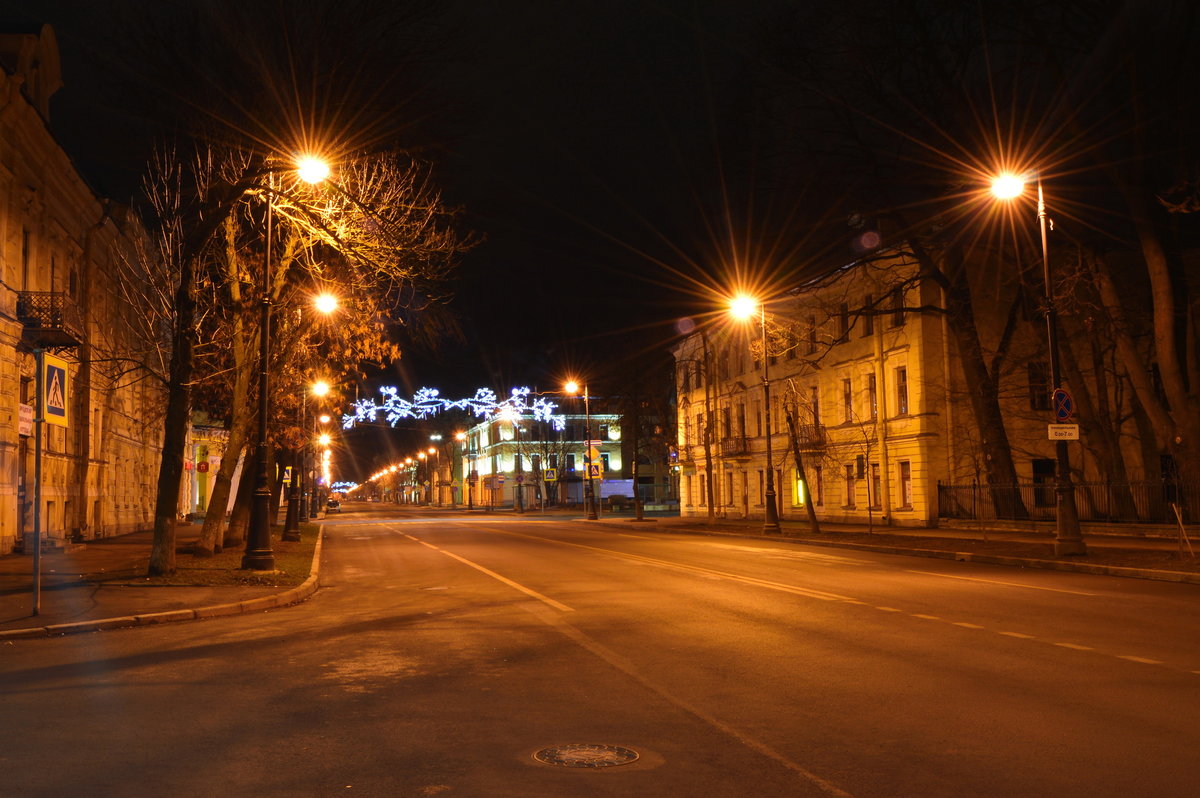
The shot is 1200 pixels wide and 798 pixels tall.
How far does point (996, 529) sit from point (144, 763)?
108 feet

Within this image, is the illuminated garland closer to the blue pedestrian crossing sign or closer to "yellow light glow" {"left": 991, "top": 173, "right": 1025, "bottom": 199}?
"yellow light glow" {"left": 991, "top": 173, "right": 1025, "bottom": 199}

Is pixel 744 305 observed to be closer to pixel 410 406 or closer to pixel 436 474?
pixel 410 406

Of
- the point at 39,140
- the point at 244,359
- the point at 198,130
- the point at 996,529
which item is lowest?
the point at 996,529

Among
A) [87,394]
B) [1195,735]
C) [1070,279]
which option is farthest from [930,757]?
[87,394]

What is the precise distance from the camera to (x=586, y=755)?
629cm

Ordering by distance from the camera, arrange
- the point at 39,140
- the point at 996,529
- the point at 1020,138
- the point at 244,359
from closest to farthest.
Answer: the point at 244,359 → the point at 39,140 → the point at 1020,138 → the point at 996,529

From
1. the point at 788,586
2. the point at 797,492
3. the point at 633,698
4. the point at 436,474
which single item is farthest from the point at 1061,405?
the point at 436,474

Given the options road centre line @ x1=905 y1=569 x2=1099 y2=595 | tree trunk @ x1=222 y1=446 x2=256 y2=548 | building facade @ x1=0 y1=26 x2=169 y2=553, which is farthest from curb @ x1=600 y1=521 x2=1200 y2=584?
building facade @ x1=0 y1=26 x2=169 y2=553

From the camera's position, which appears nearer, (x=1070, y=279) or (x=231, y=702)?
(x=231, y=702)

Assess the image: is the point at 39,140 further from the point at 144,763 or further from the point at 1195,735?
the point at 1195,735

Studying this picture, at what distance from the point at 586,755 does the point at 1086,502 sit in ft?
112

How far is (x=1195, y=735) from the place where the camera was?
6.62 meters

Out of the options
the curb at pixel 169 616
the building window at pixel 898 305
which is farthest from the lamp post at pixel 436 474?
the curb at pixel 169 616

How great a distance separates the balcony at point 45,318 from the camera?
26.0 metres
